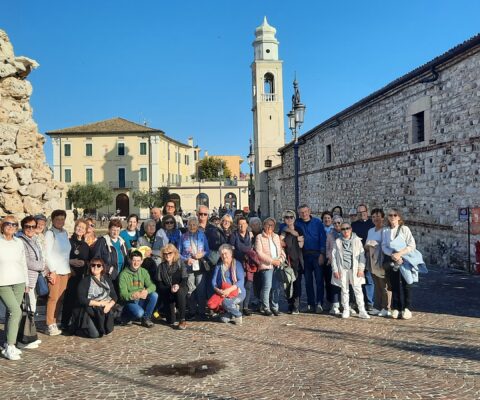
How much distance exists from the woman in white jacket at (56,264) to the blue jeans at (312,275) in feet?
12.5

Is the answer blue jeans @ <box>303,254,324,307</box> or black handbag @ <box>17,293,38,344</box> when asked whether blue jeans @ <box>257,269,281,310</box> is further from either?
black handbag @ <box>17,293,38,344</box>

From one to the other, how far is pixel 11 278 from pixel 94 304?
1301 millimetres

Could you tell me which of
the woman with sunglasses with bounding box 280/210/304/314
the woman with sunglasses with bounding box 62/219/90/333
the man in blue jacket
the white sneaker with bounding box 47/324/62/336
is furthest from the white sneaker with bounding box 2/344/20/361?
the man in blue jacket

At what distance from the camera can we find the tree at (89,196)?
153ft

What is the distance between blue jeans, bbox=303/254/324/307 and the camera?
7883 millimetres

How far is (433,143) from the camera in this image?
41.7 ft

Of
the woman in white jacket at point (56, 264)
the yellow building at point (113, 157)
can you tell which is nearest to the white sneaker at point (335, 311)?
the woman in white jacket at point (56, 264)

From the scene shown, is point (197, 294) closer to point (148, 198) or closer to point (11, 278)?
point (11, 278)

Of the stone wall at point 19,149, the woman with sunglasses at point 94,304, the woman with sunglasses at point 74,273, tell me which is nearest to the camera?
the woman with sunglasses at point 94,304

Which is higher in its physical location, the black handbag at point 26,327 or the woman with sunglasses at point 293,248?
the woman with sunglasses at point 293,248

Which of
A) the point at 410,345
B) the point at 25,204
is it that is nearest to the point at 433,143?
the point at 410,345

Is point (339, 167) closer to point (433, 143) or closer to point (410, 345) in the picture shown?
point (433, 143)

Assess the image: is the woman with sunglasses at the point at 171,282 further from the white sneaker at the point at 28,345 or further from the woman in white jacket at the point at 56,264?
the white sneaker at the point at 28,345

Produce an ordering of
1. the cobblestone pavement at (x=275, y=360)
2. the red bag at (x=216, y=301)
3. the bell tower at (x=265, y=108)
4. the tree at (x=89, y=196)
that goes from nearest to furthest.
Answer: the cobblestone pavement at (x=275, y=360), the red bag at (x=216, y=301), the bell tower at (x=265, y=108), the tree at (x=89, y=196)
